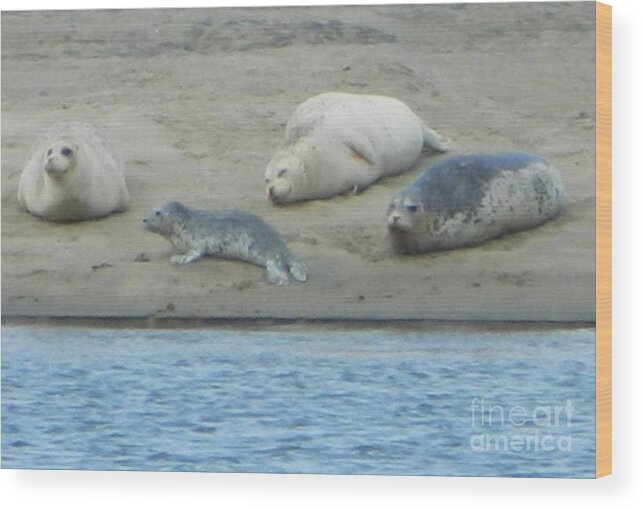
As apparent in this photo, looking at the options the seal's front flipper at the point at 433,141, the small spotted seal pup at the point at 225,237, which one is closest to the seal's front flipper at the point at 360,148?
the seal's front flipper at the point at 433,141

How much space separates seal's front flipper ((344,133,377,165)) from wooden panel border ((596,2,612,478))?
5.12 feet

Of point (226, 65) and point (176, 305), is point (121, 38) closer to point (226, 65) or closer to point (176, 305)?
point (226, 65)

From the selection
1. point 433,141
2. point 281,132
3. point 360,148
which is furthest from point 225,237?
point 433,141

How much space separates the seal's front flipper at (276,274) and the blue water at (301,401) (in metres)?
0.37

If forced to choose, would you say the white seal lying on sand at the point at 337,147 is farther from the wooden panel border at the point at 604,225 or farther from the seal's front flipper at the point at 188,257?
the wooden panel border at the point at 604,225

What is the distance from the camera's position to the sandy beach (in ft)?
51.2

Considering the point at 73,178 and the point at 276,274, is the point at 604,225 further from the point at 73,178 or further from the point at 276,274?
the point at 73,178

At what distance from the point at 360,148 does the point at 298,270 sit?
928mm

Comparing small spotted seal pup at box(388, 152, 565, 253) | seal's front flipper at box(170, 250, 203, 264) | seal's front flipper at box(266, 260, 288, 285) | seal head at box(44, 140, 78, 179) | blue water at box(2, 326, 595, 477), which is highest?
seal head at box(44, 140, 78, 179)

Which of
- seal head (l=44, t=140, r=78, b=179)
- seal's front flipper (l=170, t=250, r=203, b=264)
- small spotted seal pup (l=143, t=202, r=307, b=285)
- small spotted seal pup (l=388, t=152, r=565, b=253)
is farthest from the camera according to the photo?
seal head (l=44, t=140, r=78, b=179)

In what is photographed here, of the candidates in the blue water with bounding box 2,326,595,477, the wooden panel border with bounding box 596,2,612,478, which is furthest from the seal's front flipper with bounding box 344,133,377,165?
the wooden panel border with bounding box 596,2,612,478

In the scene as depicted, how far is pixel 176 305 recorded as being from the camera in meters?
16.1

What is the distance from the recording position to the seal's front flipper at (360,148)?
16.0 meters

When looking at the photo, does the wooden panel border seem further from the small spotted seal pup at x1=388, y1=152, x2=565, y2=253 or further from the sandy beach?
the small spotted seal pup at x1=388, y1=152, x2=565, y2=253
